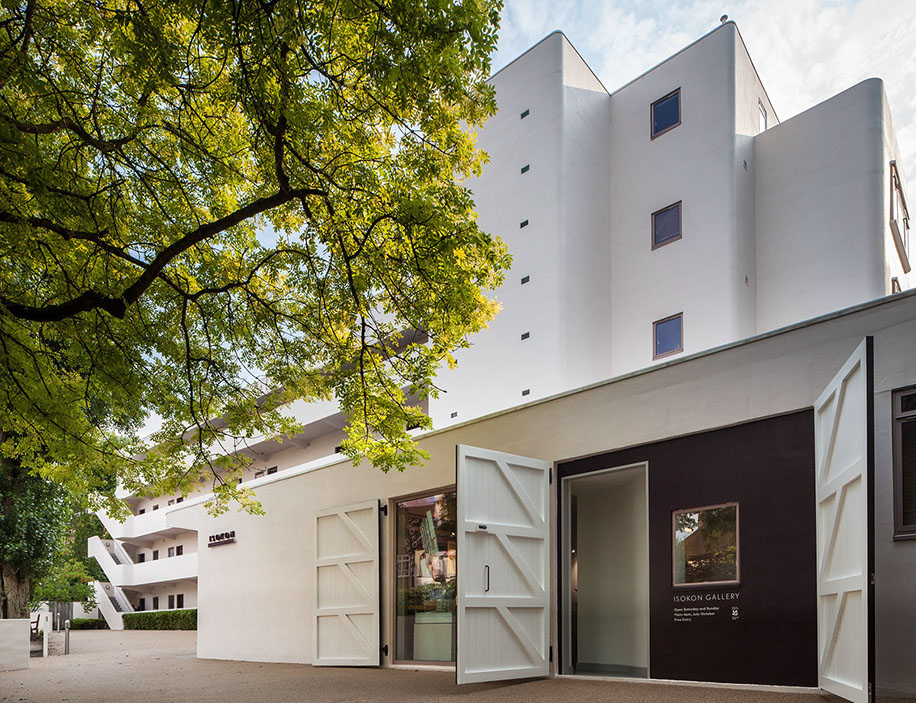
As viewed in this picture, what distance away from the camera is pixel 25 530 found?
18.3 metres

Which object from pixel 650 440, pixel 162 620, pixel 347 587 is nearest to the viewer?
pixel 650 440

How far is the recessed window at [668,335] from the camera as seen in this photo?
49.0ft

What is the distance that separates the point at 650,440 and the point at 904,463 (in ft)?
8.51

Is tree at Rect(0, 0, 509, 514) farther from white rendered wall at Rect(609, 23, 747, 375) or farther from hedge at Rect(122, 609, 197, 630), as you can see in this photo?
hedge at Rect(122, 609, 197, 630)

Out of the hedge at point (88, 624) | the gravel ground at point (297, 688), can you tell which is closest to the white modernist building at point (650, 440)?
the gravel ground at point (297, 688)

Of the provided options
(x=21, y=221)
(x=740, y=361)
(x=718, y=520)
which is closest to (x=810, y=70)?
(x=740, y=361)

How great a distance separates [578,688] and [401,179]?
5307mm

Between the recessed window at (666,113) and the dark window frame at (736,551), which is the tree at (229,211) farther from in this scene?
the recessed window at (666,113)

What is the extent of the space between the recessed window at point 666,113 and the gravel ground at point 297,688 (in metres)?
11.3

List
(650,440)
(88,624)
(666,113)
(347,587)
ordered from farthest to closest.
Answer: (88,624) → (666,113) → (347,587) → (650,440)

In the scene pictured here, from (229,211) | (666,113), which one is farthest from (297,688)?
(666,113)

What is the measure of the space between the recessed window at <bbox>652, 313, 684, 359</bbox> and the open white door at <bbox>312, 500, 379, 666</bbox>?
21.3 ft

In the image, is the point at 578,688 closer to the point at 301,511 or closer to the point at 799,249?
the point at 301,511

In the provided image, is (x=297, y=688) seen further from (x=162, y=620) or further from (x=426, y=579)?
(x=162, y=620)
